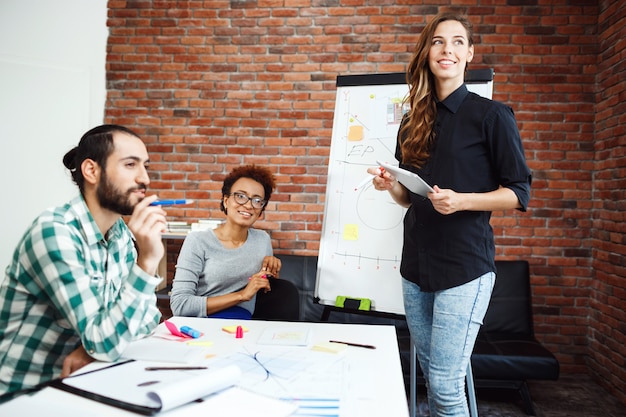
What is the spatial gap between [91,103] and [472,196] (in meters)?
3.12

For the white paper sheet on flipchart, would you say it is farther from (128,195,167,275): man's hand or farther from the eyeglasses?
the eyeglasses

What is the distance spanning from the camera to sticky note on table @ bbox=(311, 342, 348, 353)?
4.36 feet

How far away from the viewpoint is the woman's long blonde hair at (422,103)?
5.51ft

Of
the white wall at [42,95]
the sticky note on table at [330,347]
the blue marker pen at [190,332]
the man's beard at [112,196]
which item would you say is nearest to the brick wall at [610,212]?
the sticky note on table at [330,347]

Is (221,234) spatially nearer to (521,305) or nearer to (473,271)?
(473,271)

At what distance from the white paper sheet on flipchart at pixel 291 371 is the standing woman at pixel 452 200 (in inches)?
17.5

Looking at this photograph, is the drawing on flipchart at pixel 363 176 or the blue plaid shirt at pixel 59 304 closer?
the blue plaid shirt at pixel 59 304

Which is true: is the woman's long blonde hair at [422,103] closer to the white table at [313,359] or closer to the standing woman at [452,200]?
the standing woman at [452,200]

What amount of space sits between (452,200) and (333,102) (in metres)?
2.19

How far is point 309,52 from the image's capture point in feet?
11.6

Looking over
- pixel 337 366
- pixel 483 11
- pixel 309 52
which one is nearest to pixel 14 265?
pixel 337 366

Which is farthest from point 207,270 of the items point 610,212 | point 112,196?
point 610,212

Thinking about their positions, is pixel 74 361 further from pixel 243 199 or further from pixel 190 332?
pixel 243 199

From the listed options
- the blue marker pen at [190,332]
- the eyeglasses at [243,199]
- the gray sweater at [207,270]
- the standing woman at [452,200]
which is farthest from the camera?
the eyeglasses at [243,199]
